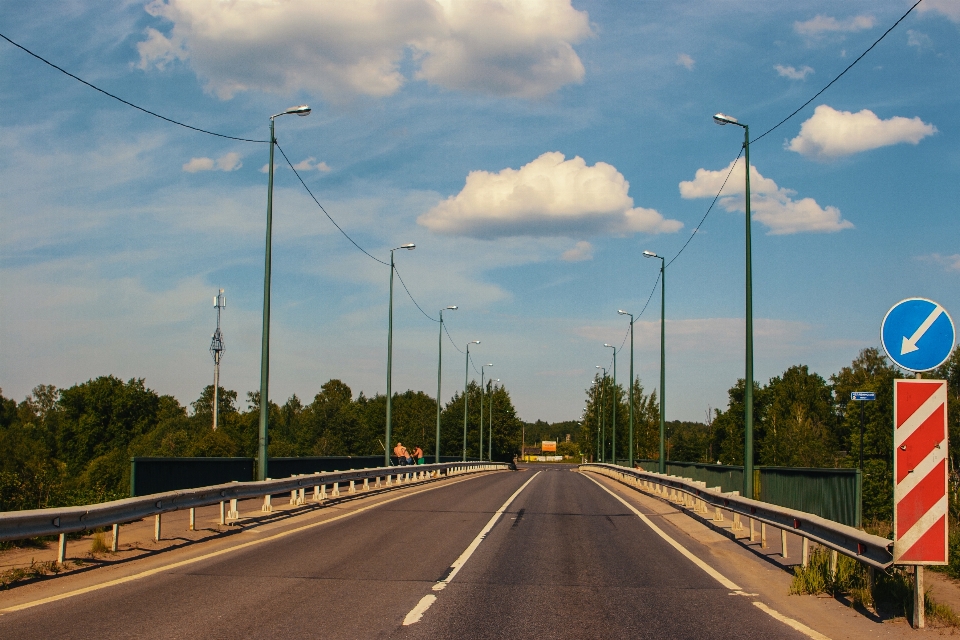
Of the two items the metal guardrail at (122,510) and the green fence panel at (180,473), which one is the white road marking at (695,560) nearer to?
the metal guardrail at (122,510)

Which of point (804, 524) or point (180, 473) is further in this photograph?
point (180, 473)

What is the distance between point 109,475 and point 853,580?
89.2 meters

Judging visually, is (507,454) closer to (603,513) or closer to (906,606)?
(603,513)

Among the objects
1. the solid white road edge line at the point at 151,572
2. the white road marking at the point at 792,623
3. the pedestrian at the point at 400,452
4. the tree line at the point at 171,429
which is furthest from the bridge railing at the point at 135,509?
the tree line at the point at 171,429

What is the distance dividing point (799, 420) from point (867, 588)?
90.0 metres

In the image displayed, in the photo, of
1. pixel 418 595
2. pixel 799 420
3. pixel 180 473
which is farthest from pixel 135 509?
pixel 799 420

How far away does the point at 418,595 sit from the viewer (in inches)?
375

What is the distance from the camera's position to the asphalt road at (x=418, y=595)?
779 centimetres

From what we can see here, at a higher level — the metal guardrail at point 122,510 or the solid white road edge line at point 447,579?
the metal guardrail at point 122,510

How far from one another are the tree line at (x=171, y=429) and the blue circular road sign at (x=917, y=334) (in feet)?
210

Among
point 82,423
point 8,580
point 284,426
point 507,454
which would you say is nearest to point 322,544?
point 8,580

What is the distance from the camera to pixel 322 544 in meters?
14.2

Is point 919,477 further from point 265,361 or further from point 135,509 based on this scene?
point 265,361

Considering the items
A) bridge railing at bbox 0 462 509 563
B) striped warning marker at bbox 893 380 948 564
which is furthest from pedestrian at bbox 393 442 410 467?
striped warning marker at bbox 893 380 948 564
